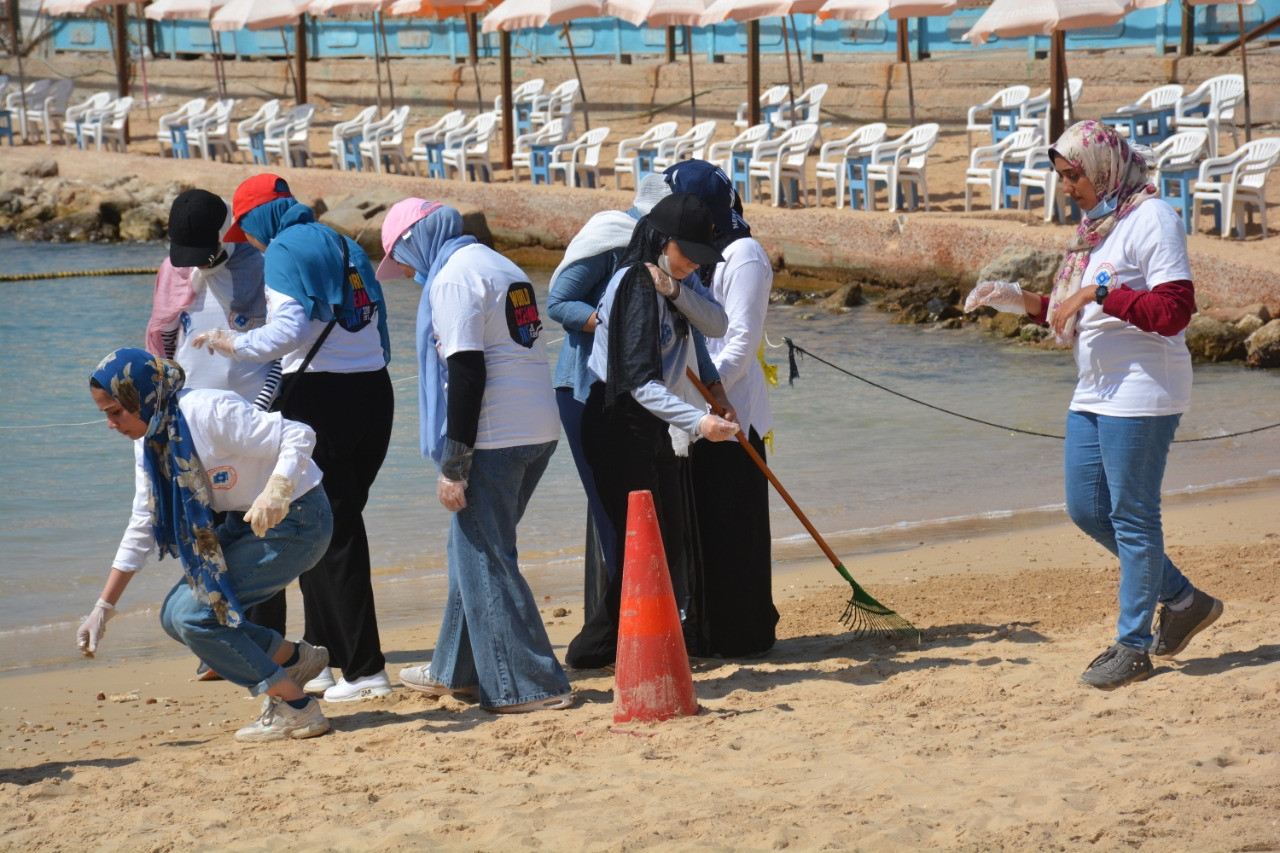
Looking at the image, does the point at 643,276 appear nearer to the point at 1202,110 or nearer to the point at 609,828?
the point at 609,828

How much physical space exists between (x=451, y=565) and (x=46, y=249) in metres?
20.7

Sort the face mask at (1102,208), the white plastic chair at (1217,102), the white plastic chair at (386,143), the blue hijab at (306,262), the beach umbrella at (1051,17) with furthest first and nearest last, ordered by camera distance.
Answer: the white plastic chair at (386,143), the white plastic chair at (1217,102), the beach umbrella at (1051,17), the blue hijab at (306,262), the face mask at (1102,208)

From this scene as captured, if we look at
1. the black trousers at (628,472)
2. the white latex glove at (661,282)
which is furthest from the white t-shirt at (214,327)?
the white latex glove at (661,282)

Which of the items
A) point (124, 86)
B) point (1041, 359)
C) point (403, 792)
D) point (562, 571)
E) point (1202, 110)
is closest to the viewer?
point (403, 792)

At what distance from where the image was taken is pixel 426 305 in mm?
4609

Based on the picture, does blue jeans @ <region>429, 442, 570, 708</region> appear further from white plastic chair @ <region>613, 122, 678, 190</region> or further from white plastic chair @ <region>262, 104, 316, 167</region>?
white plastic chair @ <region>262, 104, 316, 167</region>

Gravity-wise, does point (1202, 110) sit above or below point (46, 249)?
above

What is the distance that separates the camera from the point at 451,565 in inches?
191

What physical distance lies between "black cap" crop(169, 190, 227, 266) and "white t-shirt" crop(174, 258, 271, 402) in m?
0.10

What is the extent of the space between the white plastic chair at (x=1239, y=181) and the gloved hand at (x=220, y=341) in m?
11.2

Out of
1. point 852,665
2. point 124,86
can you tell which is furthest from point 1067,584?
point 124,86

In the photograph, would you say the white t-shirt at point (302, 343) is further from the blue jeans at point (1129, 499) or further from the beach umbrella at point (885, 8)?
the beach umbrella at point (885, 8)

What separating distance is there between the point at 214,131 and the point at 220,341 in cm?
2190

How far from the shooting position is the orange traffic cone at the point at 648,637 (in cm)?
461
